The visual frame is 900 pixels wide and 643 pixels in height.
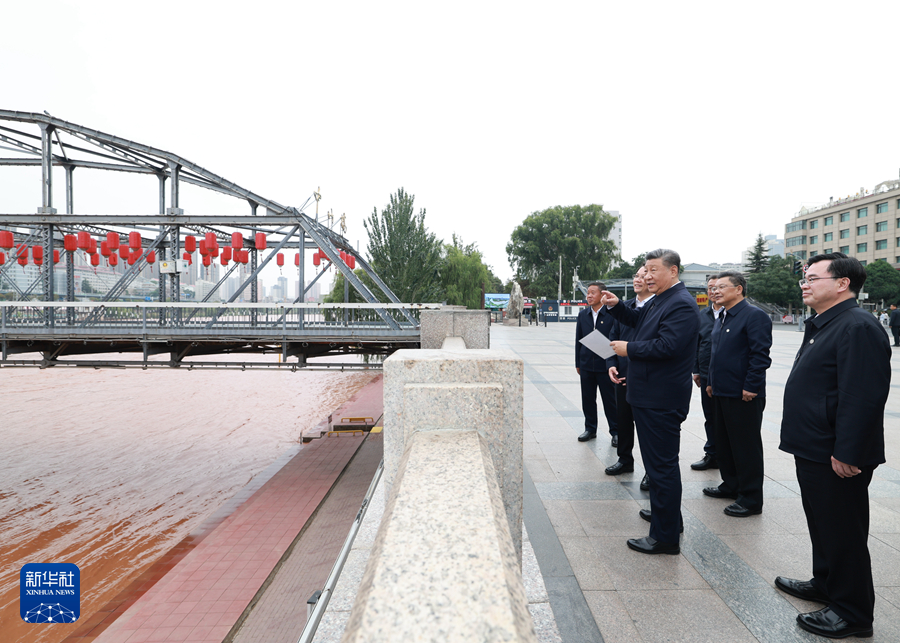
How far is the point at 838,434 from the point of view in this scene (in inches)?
92.4

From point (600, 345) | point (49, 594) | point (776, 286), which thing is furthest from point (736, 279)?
point (776, 286)

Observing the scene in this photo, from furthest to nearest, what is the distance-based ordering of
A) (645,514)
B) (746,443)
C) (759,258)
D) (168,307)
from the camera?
(759,258) < (168,307) < (746,443) < (645,514)

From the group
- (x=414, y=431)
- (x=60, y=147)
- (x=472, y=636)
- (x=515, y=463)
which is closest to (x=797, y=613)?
(x=515, y=463)

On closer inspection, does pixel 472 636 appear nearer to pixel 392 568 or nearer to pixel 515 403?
pixel 392 568

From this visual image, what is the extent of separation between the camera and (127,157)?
13.1 m

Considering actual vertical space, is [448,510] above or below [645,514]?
above

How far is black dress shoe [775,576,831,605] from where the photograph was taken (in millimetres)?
2611

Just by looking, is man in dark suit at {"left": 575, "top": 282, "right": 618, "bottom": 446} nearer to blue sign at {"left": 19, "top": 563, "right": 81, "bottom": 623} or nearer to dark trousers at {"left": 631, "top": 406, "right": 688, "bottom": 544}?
dark trousers at {"left": 631, "top": 406, "right": 688, "bottom": 544}

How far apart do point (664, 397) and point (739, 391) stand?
1153 millimetres

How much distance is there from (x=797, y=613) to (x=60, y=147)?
17288mm

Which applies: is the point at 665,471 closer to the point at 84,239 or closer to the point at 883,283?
the point at 84,239

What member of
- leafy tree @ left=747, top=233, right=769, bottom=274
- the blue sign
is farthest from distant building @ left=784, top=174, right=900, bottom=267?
the blue sign

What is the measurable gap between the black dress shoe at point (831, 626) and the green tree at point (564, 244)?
54.6 metres

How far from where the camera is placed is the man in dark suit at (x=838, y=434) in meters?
2.31
